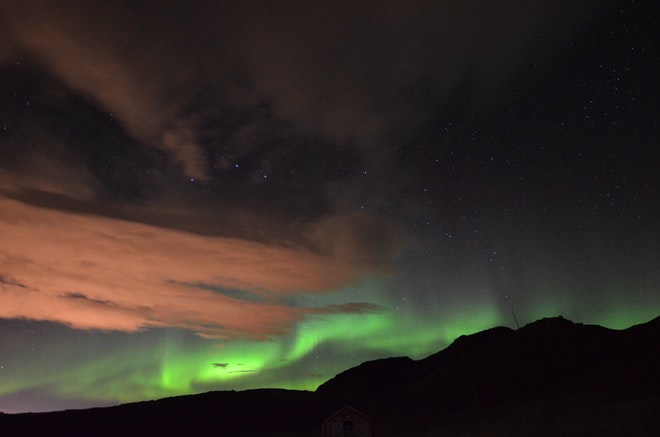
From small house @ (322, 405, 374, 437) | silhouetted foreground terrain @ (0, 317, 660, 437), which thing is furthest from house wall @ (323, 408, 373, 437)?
silhouetted foreground terrain @ (0, 317, 660, 437)

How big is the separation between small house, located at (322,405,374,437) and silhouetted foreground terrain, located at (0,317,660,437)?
20.1m

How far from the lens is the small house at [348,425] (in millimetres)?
44344

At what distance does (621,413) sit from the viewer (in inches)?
2013

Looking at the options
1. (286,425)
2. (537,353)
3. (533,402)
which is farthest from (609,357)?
(286,425)

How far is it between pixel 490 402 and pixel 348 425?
139 feet

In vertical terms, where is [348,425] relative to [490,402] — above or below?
below

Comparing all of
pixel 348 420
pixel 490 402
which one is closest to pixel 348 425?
pixel 348 420

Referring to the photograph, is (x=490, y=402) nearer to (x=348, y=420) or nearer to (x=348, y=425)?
(x=348, y=425)

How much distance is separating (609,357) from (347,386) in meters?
96.0

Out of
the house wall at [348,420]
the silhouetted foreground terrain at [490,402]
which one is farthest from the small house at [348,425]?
the silhouetted foreground terrain at [490,402]

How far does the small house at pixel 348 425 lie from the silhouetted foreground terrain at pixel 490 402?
65.9 feet

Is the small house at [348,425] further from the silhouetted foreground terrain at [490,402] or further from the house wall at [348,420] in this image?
the silhouetted foreground terrain at [490,402]

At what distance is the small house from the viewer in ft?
145

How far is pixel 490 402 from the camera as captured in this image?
78.6 m
